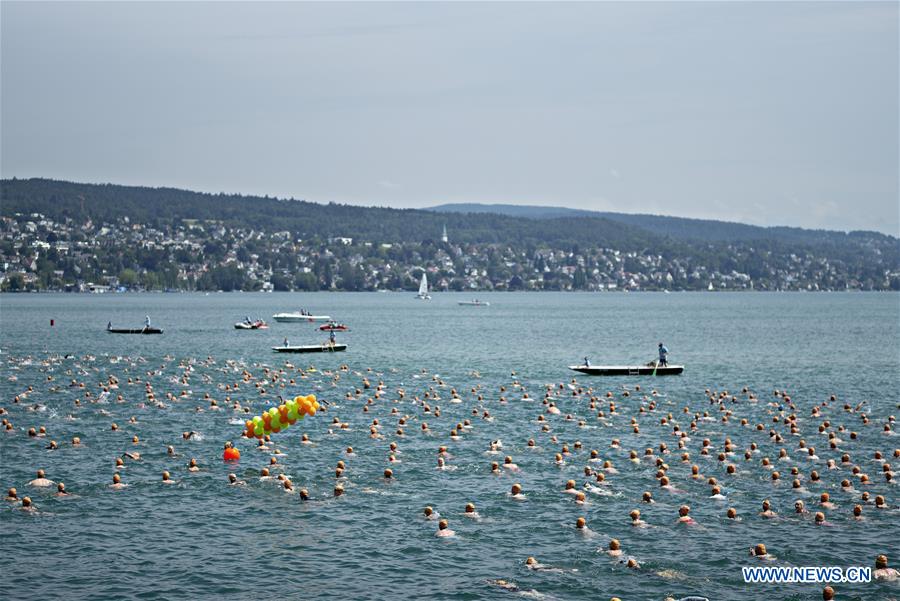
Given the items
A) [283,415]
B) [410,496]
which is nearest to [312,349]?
[283,415]

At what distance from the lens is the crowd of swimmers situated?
124 ft

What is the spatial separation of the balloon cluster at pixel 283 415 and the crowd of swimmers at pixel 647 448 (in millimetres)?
1191

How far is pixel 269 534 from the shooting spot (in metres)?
35.0

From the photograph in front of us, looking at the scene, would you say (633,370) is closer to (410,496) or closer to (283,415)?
(283,415)

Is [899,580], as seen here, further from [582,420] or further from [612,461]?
[582,420]

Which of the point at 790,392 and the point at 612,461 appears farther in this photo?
the point at 790,392

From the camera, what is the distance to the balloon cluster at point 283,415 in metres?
45.0

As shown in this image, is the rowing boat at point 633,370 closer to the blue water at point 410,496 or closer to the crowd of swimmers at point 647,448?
the blue water at point 410,496

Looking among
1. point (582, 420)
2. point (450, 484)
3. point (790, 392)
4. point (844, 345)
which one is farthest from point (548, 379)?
point (844, 345)

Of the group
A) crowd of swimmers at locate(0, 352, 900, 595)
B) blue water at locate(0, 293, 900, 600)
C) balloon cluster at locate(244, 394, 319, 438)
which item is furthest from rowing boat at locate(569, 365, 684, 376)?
balloon cluster at locate(244, 394, 319, 438)

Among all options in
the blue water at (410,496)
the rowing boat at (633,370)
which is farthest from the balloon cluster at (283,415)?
the rowing boat at (633,370)

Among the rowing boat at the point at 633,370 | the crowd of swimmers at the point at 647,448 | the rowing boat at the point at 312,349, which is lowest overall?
the rowing boat at the point at 312,349

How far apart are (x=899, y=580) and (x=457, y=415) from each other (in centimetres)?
3294

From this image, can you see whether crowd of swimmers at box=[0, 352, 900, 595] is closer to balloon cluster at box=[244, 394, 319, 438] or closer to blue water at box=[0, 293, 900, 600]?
blue water at box=[0, 293, 900, 600]
